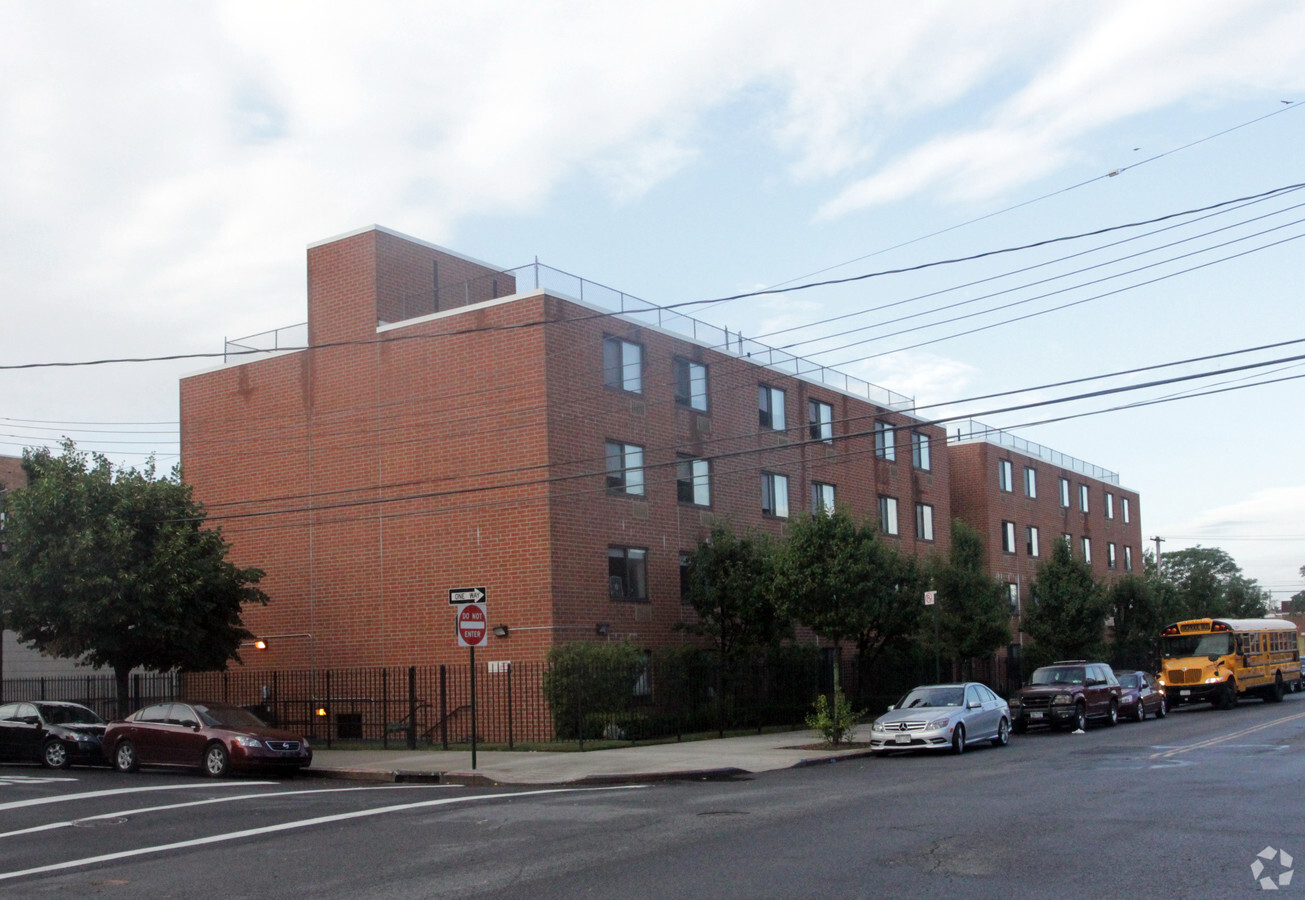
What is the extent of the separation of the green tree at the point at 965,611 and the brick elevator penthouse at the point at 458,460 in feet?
19.6

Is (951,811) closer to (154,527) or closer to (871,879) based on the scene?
(871,879)

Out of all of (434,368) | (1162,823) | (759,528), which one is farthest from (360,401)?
(1162,823)

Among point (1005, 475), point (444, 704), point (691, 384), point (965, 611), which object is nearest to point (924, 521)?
point (965, 611)

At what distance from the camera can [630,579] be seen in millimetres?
31828

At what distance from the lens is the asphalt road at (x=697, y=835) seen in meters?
9.83

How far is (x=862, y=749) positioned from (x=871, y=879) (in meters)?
15.4

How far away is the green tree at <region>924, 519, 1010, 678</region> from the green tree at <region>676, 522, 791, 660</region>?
8130 millimetres

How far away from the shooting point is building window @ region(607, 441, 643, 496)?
103 ft

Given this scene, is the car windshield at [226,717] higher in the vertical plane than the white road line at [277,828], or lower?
higher

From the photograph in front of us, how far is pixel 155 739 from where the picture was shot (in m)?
22.4

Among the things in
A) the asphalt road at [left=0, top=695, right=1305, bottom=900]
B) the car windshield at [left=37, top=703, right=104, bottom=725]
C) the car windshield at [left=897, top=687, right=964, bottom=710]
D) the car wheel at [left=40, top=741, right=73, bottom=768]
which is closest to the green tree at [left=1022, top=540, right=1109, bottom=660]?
the car windshield at [left=897, top=687, right=964, bottom=710]

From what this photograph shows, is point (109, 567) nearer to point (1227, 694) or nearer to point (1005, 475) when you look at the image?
point (1227, 694)

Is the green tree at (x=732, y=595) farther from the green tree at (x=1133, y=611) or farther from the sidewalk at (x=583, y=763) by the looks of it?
the green tree at (x=1133, y=611)

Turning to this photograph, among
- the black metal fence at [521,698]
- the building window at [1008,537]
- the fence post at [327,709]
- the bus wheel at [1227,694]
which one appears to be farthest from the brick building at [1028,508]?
the fence post at [327,709]
